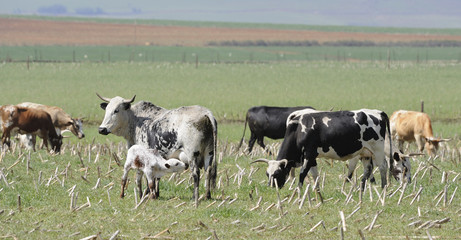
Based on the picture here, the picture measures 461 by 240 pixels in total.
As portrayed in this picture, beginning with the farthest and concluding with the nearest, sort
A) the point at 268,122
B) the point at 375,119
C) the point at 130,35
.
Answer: the point at 130,35 → the point at 268,122 → the point at 375,119

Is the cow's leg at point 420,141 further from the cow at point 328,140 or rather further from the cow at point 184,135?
the cow at point 184,135

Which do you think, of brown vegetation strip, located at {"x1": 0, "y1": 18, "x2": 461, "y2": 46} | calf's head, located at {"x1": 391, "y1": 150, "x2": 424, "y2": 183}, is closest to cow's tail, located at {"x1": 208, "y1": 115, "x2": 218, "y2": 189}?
calf's head, located at {"x1": 391, "y1": 150, "x2": 424, "y2": 183}

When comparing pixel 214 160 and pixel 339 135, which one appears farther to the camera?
pixel 339 135

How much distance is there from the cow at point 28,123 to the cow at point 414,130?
31.4 feet

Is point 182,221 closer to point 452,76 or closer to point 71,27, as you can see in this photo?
point 452,76

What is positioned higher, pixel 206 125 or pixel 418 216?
pixel 206 125

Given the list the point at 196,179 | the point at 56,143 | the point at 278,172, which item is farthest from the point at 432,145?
the point at 196,179

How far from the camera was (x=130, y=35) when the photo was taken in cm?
12950

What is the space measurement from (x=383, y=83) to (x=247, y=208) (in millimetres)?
38380

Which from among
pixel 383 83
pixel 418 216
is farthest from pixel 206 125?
pixel 383 83

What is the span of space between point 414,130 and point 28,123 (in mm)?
10903

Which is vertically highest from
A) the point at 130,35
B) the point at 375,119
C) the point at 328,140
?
the point at 375,119

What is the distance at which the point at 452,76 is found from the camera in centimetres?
A: 5394

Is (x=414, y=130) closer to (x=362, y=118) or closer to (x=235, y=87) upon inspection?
(x=362, y=118)
